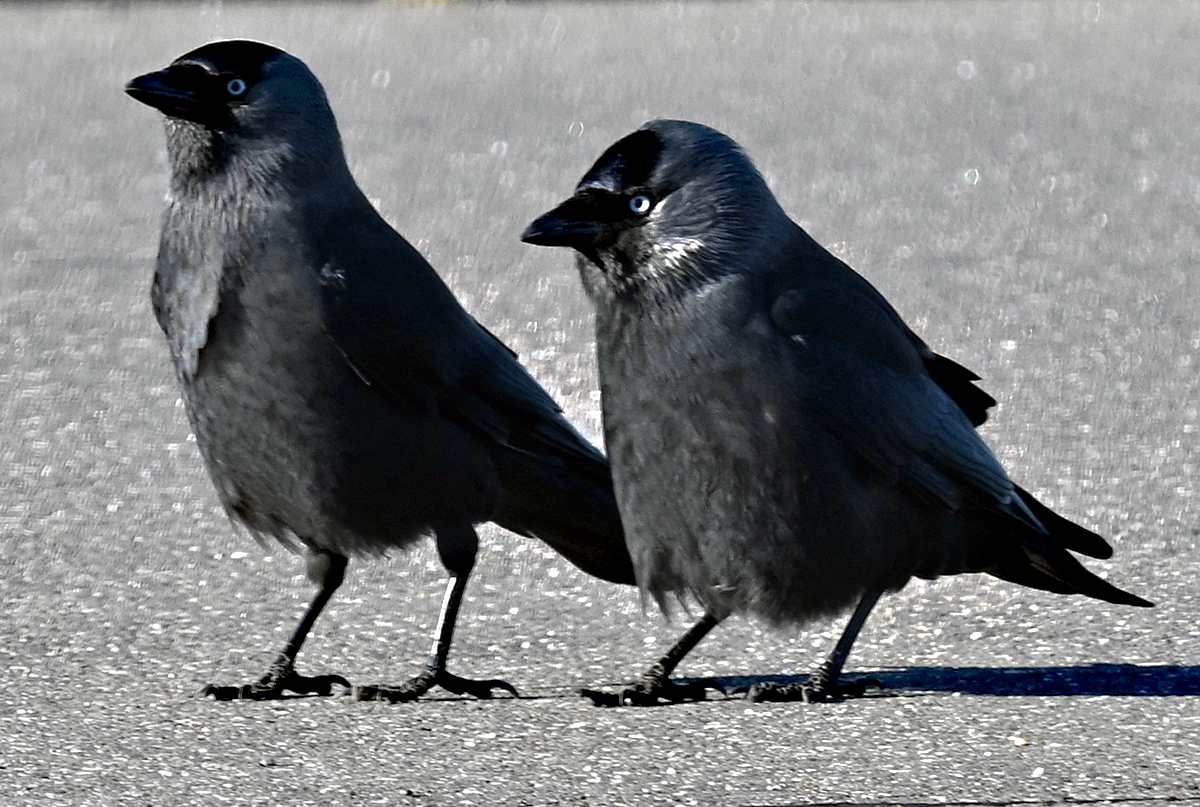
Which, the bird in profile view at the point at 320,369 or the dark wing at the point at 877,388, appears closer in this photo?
the dark wing at the point at 877,388

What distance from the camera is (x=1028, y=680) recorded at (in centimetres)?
479

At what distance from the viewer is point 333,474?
15.1 feet

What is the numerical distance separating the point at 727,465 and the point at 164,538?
217 centimetres

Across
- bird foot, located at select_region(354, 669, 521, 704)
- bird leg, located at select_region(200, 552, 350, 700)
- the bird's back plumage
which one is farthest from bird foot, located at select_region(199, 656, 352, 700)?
the bird's back plumage

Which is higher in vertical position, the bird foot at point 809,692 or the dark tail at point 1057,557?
the dark tail at point 1057,557

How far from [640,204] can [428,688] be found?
111cm

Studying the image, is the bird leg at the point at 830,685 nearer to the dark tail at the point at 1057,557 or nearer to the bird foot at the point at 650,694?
the bird foot at the point at 650,694

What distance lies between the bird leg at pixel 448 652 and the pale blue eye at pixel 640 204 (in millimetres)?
815

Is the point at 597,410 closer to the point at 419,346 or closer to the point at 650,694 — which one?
the point at 419,346

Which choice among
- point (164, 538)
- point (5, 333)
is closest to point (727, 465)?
point (164, 538)

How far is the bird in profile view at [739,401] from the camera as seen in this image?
443 centimetres

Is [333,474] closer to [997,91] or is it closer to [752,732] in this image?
[752,732]

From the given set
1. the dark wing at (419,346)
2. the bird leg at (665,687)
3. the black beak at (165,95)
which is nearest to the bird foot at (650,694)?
the bird leg at (665,687)

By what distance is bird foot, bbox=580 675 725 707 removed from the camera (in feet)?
15.4
